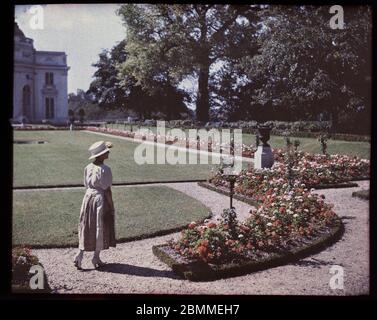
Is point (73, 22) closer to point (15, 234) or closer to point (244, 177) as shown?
point (15, 234)

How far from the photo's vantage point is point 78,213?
7.70 metres

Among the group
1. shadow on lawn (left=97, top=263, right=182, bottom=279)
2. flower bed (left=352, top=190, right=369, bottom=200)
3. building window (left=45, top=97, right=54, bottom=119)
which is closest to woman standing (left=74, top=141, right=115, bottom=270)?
shadow on lawn (left=97, top=263, right=182, bottom=279)

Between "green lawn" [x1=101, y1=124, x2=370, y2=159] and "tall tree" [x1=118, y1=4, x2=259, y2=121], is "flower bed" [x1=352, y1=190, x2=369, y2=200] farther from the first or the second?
"tall tree" [x1=118, y1=4, x2=259, y2=121]

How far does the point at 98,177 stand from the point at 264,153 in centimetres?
448

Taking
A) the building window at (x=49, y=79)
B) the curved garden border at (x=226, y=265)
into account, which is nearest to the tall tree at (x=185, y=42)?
the building window at (x=49, y=79)

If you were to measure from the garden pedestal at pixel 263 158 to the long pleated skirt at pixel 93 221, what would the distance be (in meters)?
3.71

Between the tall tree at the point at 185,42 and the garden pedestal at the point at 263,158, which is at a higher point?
the tall tree at the point at 185,42

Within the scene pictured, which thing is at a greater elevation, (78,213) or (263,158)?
(263,158)

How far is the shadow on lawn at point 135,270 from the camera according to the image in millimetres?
5879

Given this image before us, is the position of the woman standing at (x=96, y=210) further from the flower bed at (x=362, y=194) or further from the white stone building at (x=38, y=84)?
the flower bed at (x=362, y=194)

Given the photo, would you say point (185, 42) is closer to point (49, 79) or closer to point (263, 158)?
point (49, 79)

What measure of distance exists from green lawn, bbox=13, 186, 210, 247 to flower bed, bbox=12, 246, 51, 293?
1.07ft
